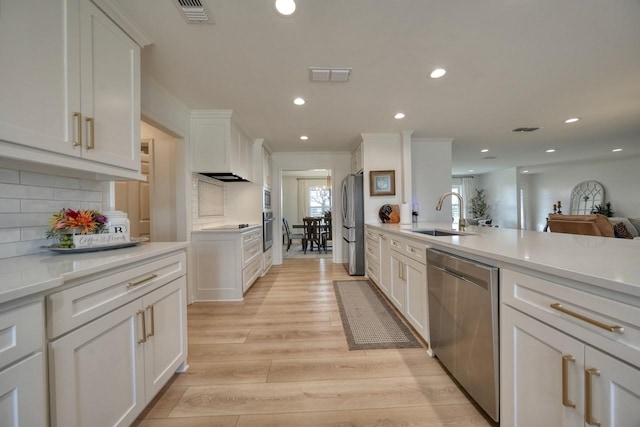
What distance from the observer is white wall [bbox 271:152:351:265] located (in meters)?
4.84

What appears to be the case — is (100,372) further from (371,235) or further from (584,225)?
(584,225)

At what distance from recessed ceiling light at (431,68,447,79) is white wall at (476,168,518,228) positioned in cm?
730

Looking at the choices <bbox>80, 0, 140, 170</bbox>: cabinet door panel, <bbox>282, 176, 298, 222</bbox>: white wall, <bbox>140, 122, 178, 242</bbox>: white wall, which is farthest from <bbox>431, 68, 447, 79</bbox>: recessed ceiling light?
<bbox>282, 176, 298, 222</bbox>: white wall

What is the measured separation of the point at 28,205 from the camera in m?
1.17

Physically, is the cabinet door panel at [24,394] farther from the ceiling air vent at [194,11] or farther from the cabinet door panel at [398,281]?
the cabinet door panel at [398,281]

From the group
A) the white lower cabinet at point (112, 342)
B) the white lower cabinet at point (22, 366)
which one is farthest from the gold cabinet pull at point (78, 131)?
the white lower cabinet at point (22, 366)

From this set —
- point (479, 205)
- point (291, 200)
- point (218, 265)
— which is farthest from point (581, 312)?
point (479, 205)

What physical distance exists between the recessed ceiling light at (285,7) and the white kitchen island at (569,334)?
174cm

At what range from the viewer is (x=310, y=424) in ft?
3.90

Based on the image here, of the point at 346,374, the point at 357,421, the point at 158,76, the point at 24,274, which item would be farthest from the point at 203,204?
the point at 357,421

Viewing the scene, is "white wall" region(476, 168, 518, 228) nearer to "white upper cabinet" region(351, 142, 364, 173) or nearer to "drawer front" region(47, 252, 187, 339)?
"white upper cabinet" region(351, 142, 364, 173)

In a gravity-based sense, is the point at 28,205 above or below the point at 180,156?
below

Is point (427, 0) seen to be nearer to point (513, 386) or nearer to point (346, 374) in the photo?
point (513, 386)

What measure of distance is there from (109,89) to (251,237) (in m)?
2.24
